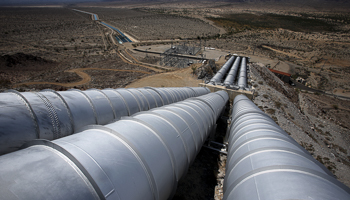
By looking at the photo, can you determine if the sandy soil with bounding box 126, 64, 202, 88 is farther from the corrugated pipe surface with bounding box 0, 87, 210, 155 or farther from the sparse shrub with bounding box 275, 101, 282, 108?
the corrugated pipe surface with bounding box 0, 87, 210, 155

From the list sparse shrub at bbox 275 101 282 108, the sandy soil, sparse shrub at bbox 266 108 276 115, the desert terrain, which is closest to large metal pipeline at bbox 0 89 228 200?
the desert terrain

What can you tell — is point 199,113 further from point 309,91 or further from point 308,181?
point 309,91

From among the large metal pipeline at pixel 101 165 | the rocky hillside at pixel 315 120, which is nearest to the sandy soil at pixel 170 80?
the rocky hillside at pixel 315 120

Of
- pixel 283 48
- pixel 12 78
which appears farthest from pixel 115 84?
pixel 283 48

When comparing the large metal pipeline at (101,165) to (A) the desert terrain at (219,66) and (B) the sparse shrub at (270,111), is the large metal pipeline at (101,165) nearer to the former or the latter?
(A) the desert terrain at (219,66)

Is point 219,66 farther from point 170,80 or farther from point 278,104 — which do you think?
point 278,104

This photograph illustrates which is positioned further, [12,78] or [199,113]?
[12,78]
